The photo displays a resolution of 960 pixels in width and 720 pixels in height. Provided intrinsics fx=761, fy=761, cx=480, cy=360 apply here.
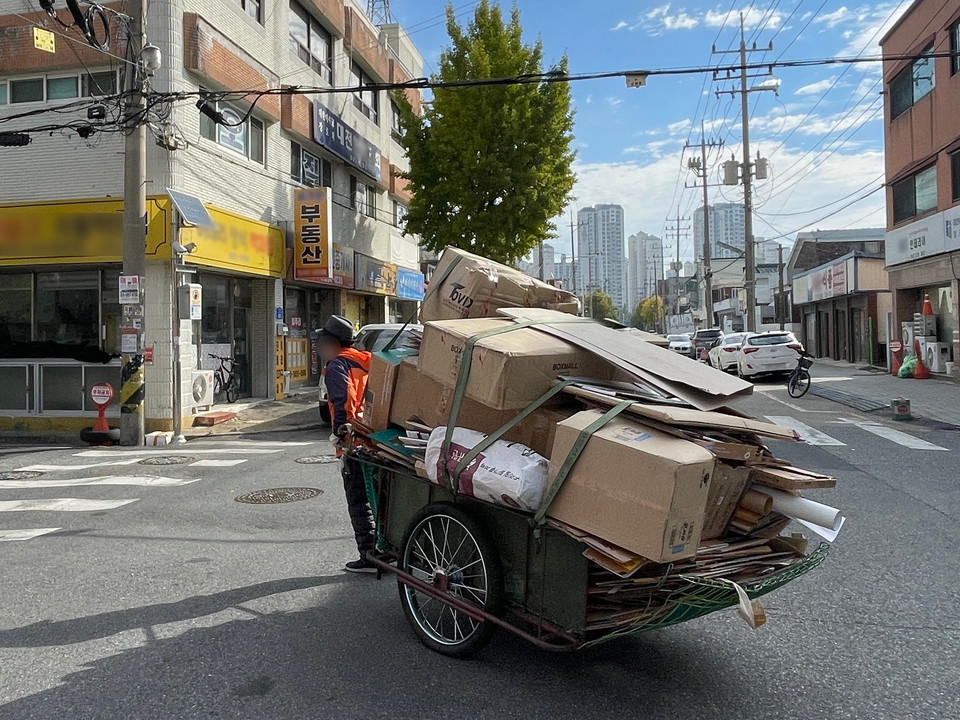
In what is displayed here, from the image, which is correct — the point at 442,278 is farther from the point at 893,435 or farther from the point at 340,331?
the point at 893,435

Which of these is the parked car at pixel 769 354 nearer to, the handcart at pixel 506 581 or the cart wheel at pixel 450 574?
the handcart at pixel 506 581

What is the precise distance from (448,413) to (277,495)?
467cm

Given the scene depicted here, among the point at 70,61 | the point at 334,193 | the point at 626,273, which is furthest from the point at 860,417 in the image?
the point at 626,273

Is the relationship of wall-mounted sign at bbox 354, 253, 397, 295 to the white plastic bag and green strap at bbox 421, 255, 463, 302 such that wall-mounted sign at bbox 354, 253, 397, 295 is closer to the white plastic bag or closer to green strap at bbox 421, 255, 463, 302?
green strap at bbox 421, 255, 463, 302

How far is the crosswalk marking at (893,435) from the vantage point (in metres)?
10.5

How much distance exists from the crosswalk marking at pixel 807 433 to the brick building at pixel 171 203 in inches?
406

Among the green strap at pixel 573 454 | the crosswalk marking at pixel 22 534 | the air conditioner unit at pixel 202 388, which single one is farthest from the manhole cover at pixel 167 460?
the green strap at pixel 573 454

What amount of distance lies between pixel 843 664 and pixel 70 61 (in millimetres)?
16396

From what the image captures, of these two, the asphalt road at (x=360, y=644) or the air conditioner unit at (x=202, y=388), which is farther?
the air conditioner unit at (x=202, y=388)

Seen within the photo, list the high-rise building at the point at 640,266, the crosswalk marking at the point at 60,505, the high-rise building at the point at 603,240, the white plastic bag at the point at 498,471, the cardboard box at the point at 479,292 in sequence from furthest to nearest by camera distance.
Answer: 1. the high-rise building at the point at 603,240
2. the high-rise building at the point at 640,266
3. the crosswalk marking at the point at 60,505
4. the cardboard box at the point at 479,292
5. the white plastic bag at the point at 498,471

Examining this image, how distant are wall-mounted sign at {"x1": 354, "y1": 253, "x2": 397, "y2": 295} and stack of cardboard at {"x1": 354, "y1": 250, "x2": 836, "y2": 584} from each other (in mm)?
18428

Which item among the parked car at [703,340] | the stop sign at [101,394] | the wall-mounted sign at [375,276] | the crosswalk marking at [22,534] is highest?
the wall-mounted sign at [375,276]

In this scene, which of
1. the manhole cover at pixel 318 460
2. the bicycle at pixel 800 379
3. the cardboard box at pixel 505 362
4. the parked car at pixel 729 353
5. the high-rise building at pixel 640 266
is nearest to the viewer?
the cardboard box at pixel 505 362

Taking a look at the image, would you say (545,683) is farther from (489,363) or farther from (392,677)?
(489,363)
